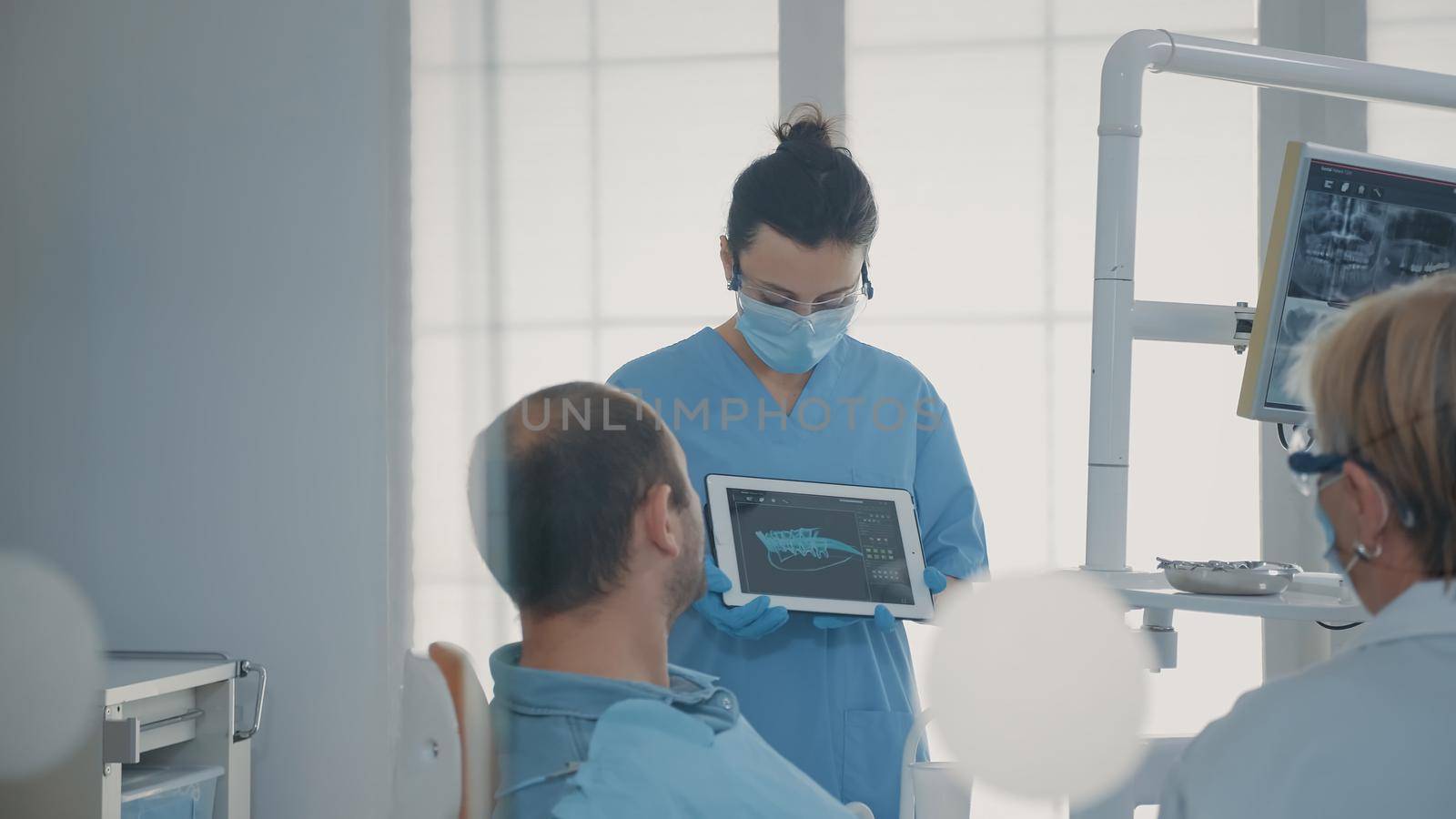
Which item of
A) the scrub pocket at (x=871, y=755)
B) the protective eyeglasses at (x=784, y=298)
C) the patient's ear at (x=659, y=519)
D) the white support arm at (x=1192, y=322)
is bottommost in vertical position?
the scrub pocket at (x=871, y=755)

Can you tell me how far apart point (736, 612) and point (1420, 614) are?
2.22ft

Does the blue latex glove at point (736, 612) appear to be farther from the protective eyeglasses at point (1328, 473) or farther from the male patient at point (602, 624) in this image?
the protective eyeglasses at point (1328, 473)

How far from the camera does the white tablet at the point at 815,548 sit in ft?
3.93

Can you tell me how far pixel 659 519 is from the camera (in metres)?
0.87

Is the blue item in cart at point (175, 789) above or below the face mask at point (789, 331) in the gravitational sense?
below

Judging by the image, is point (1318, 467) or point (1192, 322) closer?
point (1318, 467)

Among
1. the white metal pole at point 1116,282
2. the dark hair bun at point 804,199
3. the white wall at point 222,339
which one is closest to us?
the white wall at point 222,339

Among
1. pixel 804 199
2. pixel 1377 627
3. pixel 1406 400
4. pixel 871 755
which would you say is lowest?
pixel 871 755

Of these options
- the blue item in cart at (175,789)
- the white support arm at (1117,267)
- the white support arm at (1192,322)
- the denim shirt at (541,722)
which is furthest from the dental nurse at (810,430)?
the blue item in cart at (175,789)

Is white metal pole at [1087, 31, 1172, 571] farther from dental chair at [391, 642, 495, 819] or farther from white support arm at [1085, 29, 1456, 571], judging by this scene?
dental chair at [391, 642, 495, 819]

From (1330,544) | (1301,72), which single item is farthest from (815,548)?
(1301,72)

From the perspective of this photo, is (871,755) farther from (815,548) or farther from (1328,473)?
(1328,473)

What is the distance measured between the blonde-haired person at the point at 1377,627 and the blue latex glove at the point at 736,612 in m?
0.54

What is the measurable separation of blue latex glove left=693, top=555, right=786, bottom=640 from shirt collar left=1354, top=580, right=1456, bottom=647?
2.04 ft
